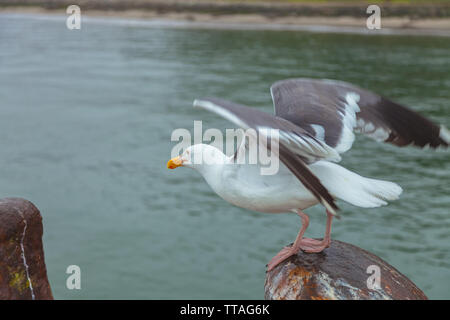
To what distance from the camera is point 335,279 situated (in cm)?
677

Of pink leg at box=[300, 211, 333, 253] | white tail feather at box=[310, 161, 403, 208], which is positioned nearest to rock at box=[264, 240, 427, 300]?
pink leg at box=[300, 211, 333, 253]

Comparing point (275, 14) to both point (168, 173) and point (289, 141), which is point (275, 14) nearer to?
point (168, 173)

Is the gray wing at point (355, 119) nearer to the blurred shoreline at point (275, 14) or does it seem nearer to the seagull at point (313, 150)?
the seagull at point (313, 150)

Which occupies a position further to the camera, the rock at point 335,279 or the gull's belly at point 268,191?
the rock at point 335,279

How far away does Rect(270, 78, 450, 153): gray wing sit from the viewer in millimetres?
6734

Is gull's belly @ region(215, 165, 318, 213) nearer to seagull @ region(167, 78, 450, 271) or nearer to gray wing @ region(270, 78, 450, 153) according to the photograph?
seagull @ region(167, 78, 450, 271)

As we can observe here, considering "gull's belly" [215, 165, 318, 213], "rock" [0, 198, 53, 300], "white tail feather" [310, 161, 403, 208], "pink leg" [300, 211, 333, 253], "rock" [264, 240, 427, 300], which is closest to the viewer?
"white tail feather" [310, 161, 403, 208]

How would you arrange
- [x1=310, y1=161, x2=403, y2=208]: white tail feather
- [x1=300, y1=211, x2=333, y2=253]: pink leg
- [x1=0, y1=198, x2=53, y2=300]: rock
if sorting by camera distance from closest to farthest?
[x1=310, y1=161, x2=403, y2=208]: white tail feather → [x1=0, y1=198, x2=53, y2=300]: rock → [x1=300, y1=211, x2=333, y2=253]: pink leg

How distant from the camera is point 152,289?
1708 centimetres

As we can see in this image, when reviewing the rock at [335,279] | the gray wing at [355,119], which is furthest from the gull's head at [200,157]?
the rock at [335,279]

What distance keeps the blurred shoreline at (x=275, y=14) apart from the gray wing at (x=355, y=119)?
61.1 m

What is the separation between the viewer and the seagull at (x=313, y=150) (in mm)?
5590

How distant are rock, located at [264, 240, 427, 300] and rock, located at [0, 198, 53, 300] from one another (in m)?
3.01
